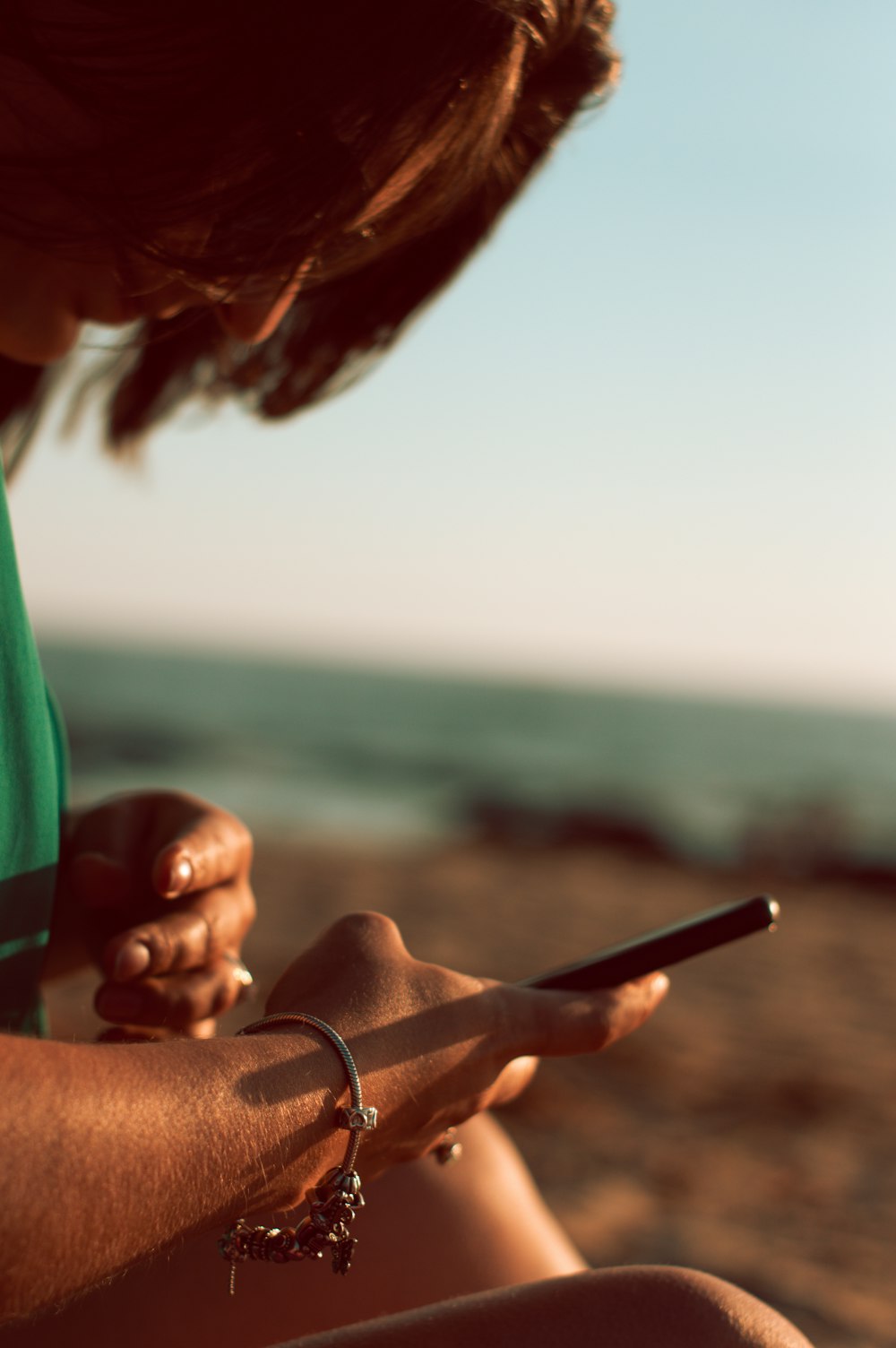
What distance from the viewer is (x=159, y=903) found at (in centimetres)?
133

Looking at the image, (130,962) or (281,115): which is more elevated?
(281,115)

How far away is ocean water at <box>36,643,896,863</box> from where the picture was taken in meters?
13.2

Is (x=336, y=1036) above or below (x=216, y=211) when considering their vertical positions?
below

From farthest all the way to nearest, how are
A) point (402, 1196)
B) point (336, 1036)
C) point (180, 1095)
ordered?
point (402, 1196) < point (336, 1036) < point (180, 1095)

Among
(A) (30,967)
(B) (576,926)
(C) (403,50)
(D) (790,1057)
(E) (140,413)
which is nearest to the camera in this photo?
(C) (403,50)

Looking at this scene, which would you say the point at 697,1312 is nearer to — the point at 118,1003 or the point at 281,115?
the point at 118,1003

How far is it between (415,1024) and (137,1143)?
Answer: 27cm

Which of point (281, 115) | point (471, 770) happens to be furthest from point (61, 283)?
point (471, 770)

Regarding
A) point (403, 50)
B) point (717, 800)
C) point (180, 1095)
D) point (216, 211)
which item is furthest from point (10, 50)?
point (717, 800)

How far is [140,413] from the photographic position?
6.04 ft

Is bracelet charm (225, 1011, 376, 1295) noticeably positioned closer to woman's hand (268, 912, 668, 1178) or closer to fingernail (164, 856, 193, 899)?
woman's hand (268, 912, 668, 1178)

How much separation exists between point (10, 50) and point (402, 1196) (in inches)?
45.1

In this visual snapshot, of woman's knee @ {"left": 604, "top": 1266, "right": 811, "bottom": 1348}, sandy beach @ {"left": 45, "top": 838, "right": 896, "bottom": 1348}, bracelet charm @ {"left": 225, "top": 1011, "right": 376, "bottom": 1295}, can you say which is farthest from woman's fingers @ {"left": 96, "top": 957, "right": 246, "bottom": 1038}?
sandy beach @ {"left": 45, "top": 838, "right": 896, "bottom": 1348}

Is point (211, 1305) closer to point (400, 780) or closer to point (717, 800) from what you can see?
point (400, 780)
